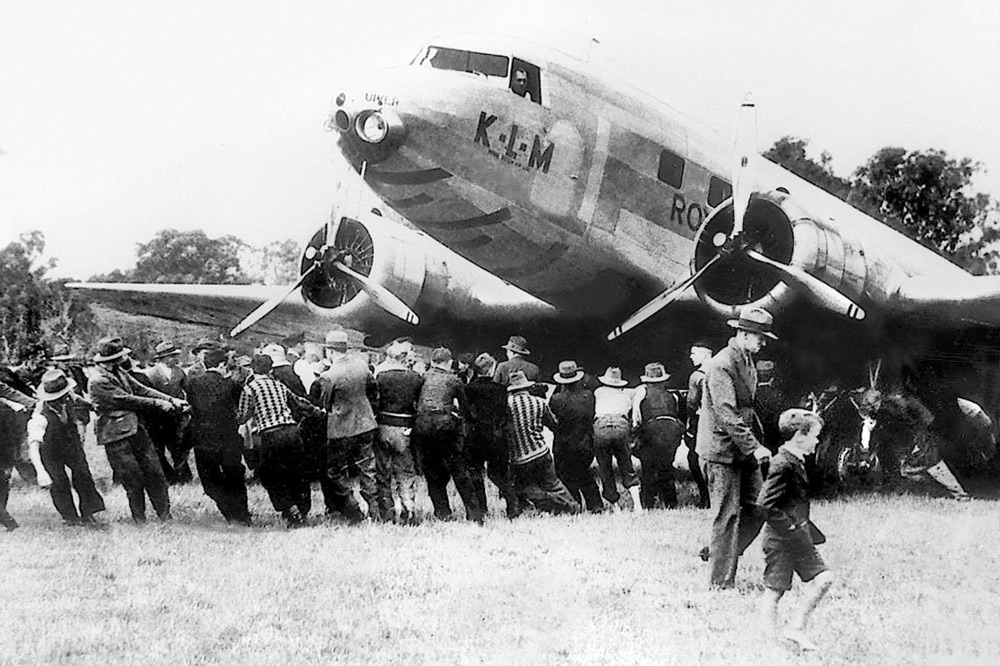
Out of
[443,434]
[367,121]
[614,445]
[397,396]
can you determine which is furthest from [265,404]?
[614,445]

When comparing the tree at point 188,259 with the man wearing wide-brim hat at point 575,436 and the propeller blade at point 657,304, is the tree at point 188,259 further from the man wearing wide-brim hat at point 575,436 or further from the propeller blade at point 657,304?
the propeller blade at point 657,304

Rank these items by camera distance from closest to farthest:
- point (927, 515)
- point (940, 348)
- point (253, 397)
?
point (253, 397), point (927, 515), point (940, 348)

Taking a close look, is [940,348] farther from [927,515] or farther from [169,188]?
[169,188]

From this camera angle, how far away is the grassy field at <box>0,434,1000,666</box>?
4418 mm

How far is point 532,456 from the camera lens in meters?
5.06

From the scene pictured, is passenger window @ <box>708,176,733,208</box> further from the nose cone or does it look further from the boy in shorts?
the nose cone

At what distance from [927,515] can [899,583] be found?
62cm

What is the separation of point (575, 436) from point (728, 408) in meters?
0.99

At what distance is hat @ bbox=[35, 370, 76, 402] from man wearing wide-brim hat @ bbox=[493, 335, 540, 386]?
2355mm

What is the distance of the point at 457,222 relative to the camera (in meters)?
5.46

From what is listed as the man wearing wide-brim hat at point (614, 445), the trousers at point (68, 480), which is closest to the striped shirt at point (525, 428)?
the man wearing wide-brim hat at point (614, 445)

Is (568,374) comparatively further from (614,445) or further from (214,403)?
(214,403)

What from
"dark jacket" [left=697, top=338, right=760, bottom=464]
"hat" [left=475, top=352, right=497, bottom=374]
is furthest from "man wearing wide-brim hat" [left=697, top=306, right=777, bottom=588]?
"hat" [left=475, top=352, right=497, bottom=374]

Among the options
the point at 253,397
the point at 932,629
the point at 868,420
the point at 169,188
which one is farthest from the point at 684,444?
the point at 169,188
